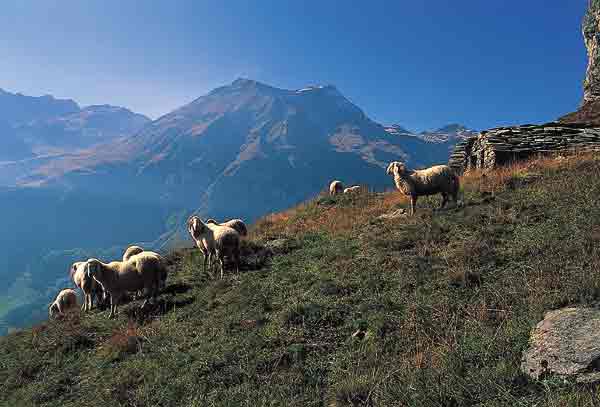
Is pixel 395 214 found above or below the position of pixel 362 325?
above

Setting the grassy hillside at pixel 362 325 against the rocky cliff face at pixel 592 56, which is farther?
the rocky cliff face at pixel 592 56

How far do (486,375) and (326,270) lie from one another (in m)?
6.42

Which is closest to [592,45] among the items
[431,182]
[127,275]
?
→ [431,182]

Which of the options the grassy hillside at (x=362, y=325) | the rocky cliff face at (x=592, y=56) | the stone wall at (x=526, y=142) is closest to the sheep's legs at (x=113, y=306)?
the grassy hillside at (x=362, y=325)

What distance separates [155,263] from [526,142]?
69.9ft

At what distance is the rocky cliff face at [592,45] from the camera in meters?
42.5

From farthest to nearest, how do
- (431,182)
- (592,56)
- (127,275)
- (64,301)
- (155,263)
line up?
(592,56), (64,301), (431,182), (155,263), (127,275)

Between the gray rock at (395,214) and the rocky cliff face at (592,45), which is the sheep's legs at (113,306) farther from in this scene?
the rocky cliff face at (592,45)

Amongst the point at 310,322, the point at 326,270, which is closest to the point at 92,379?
the point at 310,322

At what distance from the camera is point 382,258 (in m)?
10.1

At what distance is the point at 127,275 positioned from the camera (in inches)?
461

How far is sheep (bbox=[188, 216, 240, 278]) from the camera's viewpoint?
42.9ft

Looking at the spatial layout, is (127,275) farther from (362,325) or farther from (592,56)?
(592,56)

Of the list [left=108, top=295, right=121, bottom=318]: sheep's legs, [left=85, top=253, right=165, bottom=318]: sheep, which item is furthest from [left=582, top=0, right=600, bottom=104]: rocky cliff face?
[left=108, top=295, right=121, bottom=318]: sheep's legs
